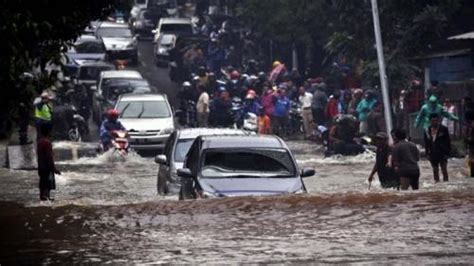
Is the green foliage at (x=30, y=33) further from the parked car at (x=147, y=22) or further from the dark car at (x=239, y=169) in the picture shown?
the parked car at (x=147, y=22)

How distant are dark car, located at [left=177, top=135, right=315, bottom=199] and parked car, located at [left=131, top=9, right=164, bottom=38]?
51.8 metres

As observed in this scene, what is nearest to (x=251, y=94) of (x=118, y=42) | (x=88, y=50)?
(x=88, y=50)

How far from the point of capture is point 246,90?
42062mm

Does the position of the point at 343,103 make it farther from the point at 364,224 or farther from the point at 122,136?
the point at 364,224

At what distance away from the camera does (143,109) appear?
3519 cm

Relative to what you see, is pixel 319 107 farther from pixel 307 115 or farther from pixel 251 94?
pixel 251 94

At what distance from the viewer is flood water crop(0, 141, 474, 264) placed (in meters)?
13.9

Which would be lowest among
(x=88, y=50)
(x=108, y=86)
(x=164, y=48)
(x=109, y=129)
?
(x=109, y=129)

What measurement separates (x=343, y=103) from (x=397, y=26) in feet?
8.66

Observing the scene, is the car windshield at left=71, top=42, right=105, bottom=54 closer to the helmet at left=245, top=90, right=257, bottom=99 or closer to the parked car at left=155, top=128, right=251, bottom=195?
the helmet at left=245, top=90, right=257, bottom=99

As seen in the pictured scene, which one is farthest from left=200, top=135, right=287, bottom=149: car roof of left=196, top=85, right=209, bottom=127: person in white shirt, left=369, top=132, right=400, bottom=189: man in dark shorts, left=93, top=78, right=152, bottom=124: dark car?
left=93, top=78, right=152, bottom=124: dark car

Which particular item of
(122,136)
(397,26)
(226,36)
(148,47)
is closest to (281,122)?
Answer: (397,26)

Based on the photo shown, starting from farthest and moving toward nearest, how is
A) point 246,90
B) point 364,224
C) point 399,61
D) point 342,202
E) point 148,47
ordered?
point 148,47 → point 246,90 → point 399,61 → point 342,202 → point 364,224

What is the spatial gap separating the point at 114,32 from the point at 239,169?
136ft
